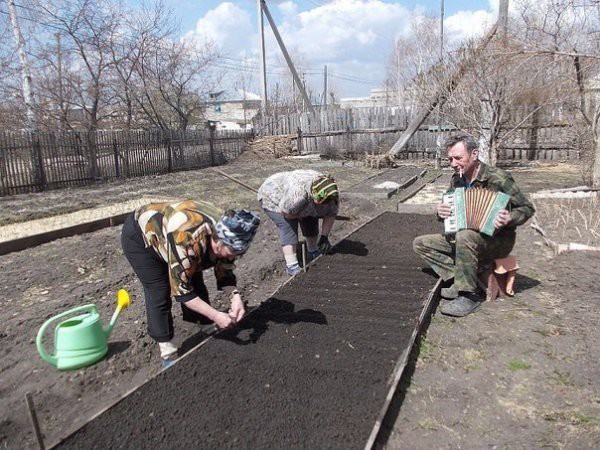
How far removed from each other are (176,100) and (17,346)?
17.5 m

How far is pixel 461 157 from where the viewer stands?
3957 millimetres

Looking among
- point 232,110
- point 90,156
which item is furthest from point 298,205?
point 232,110

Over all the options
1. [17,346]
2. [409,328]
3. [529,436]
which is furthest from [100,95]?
[529,436]

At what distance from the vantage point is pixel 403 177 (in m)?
12.9

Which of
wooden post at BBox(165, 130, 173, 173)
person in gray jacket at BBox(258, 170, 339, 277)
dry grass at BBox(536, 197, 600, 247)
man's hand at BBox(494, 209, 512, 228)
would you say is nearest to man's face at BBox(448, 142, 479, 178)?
man's hand at BBox(494, 209, 512, 228)

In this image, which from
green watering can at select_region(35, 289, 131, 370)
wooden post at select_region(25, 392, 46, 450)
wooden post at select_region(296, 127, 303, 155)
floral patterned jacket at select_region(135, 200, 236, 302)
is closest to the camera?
wooden post at select_region(25, 392, 46, 450)

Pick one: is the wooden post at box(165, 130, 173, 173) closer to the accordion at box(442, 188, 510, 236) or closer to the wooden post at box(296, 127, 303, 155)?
the wooden post at box(296, 127, 303, 155)

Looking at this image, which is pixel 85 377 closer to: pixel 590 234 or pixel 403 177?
pixel 590 234

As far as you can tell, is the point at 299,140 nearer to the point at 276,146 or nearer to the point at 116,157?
the point at 276,146

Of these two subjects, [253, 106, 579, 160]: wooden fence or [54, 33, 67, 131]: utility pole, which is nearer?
[54, 33, 67, 131]: utility pole

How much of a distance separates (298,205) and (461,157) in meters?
1.51

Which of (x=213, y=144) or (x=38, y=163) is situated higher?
(x=213, y=144)

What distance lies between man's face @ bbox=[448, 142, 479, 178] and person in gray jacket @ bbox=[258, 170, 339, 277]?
113 cm

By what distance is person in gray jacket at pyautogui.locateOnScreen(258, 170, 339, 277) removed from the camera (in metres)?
4.57
